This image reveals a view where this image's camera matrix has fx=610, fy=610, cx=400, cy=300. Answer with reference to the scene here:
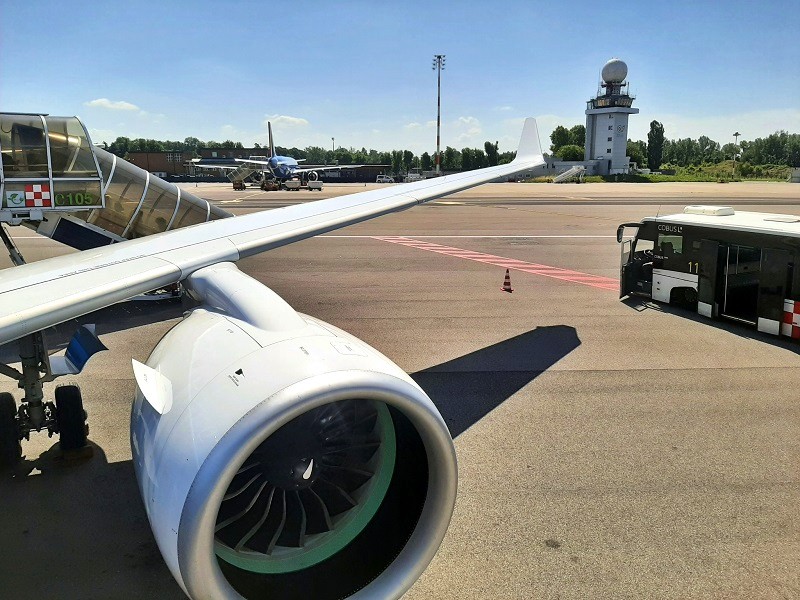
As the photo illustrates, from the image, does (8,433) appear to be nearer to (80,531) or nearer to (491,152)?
(80,531)

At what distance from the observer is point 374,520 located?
16.2 feet

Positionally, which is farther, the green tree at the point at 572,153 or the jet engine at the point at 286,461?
the green tree at the point at 572,153

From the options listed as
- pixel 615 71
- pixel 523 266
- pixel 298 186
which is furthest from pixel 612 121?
pixel 523 266

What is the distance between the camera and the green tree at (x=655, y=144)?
7077 inches

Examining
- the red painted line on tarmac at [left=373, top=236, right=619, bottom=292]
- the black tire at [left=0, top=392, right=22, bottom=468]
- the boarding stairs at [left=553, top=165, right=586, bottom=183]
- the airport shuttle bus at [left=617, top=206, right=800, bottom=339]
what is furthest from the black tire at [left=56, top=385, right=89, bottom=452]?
the boarding stairs at [left=553, top=165, right=586, bottom=183]

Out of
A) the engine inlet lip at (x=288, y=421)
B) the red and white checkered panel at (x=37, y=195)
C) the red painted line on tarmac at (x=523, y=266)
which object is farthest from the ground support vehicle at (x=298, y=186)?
the engine inlet lip at (x=288, y=421)

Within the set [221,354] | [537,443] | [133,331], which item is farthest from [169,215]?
[221,354]

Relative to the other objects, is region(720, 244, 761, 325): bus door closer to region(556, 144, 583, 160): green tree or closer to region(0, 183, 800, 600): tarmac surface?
region(0, 183, 800, 600): tarmac surface

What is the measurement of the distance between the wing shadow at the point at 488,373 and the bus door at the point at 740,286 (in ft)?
14.8

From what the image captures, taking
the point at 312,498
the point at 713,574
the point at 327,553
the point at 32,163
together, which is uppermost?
the point at 32,163

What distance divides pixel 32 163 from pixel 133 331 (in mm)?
4505

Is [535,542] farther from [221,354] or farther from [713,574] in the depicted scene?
[221,354]

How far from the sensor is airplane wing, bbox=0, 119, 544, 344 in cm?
473

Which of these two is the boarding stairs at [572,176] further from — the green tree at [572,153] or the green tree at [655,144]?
the green tree at [655,144]
